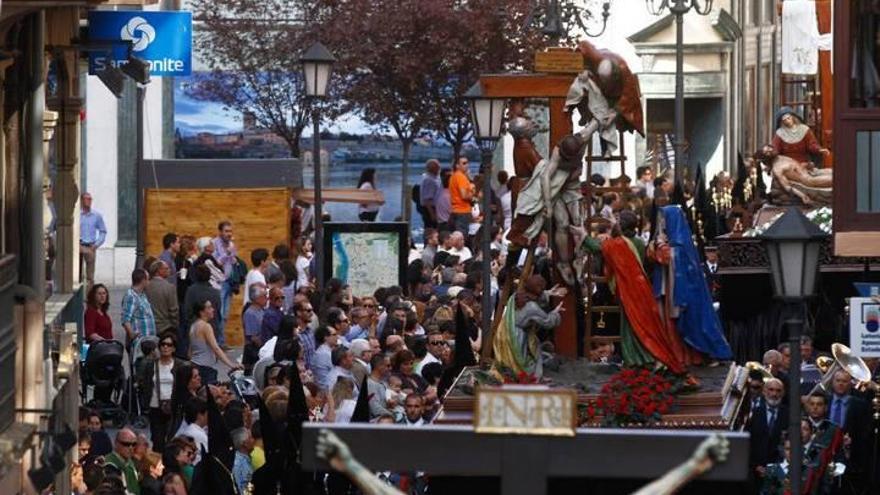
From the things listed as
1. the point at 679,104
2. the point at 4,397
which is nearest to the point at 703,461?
the point at 4,397

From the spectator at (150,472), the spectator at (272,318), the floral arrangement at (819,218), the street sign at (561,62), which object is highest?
the street sign at (561,62)

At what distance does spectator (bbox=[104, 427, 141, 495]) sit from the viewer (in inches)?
804

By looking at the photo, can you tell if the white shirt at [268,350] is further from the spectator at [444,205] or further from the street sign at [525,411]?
the street sign at [525,411]

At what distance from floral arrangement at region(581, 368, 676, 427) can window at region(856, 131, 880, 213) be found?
427cm

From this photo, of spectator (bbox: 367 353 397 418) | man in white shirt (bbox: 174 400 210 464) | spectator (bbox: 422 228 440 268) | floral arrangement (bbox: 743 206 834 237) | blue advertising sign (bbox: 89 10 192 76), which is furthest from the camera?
spectator (bbox: 422 228 440 268)

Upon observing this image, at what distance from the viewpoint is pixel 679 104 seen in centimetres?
3734

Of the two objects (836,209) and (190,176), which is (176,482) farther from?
(190,176)

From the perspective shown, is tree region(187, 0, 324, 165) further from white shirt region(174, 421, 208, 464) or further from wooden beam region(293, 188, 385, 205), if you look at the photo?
white shirt region(174, 421, 208, 464)

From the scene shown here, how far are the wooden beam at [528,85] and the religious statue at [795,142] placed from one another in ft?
28.2

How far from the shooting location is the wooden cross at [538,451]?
980 cm

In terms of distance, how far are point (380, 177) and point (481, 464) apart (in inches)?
1648

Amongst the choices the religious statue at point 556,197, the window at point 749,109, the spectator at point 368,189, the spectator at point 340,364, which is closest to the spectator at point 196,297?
the spectator at point 340,364

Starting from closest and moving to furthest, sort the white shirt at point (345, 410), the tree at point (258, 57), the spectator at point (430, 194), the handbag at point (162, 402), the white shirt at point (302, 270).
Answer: the white shirt at point (345, 410) < the handbag at point (162, 402) < the white shirt at point (302, 270) < the spectator at point (430, 194) < the tree at point (258, 57)

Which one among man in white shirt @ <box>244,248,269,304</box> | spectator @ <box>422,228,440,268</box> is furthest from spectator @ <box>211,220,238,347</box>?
spectator @ <box>422,228,440,268</box>
